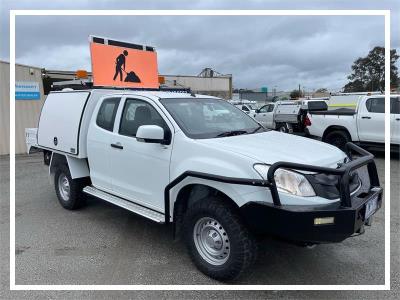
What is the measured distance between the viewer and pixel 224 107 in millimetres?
5113

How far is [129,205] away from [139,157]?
2.12 feet

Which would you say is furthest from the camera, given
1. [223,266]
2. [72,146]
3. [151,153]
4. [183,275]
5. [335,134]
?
[335,134]

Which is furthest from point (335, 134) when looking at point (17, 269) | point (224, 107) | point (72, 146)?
point (17, 269)

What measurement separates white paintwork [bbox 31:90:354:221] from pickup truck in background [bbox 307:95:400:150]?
7.32 metres

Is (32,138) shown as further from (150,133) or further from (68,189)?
(150,133)

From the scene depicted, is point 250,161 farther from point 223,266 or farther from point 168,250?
point 168,250

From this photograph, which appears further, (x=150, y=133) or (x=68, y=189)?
(x=68, y=189)

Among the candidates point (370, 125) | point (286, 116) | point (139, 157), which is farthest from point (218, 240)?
point (286, 116)

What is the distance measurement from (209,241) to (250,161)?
96 centimetres

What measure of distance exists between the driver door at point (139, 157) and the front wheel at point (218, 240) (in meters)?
0.58

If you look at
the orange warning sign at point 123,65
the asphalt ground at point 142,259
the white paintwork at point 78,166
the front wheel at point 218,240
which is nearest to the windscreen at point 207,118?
the front wheel at point 218,240

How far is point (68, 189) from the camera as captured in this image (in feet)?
20.1

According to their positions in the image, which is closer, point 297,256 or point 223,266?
point 223,266

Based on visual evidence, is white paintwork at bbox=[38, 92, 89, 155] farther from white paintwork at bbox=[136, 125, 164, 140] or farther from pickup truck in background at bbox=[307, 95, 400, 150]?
pickup truck in background at bbox=[307, 95, 400, 150]
